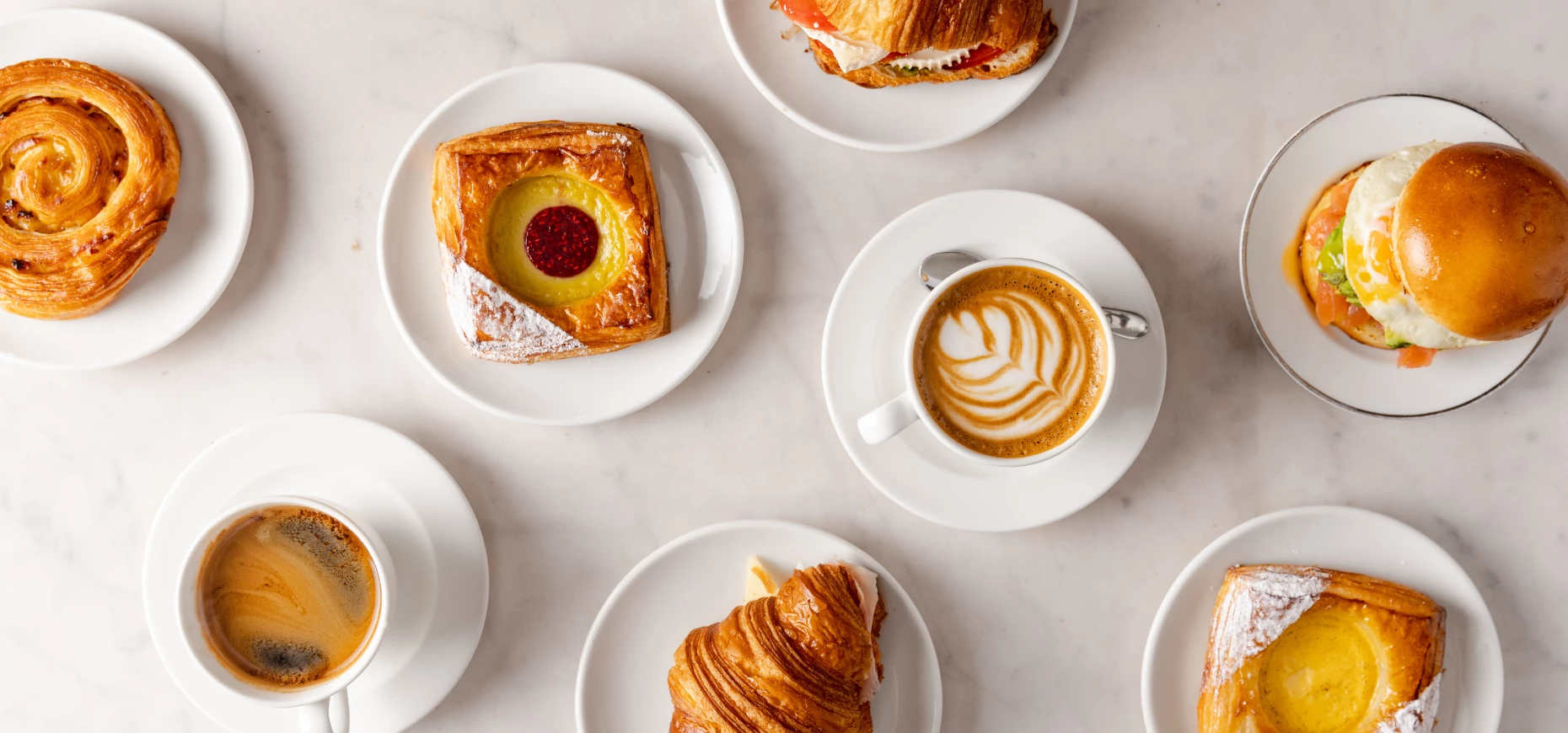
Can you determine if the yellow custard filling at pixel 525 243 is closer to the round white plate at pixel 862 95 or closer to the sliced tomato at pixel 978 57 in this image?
the round white plate at pixel 862 95

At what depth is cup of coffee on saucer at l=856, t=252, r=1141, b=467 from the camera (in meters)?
1.72

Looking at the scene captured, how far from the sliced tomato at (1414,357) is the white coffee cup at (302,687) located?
Result: 77.0 inches

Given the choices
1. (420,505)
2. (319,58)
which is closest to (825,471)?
(420,505)

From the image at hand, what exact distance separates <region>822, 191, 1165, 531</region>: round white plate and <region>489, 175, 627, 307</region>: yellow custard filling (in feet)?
1.51

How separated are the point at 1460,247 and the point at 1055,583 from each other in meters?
0.96

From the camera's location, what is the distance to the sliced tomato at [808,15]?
Result: 1771mm

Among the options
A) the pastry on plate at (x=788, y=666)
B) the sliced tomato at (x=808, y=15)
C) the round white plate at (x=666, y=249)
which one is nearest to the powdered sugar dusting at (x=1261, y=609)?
the pastry on plate at (x=788, y=666)

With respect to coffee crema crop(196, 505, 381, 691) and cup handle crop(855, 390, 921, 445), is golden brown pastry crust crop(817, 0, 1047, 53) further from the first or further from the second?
coffee crema crop(196, 505, 381, 691)

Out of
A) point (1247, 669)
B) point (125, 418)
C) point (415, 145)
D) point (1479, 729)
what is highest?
point (415, 145)

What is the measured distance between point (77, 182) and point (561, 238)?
977 mm

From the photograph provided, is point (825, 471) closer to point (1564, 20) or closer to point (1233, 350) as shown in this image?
point (1233, 350)

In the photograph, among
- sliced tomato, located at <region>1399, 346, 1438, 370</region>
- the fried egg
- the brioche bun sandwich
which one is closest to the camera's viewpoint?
the brioche bun sandwich

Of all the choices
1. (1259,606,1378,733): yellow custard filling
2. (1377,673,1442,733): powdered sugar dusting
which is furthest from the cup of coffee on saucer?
(1377,673,1442,733): powdered sugar dusting

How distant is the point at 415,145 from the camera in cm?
187
